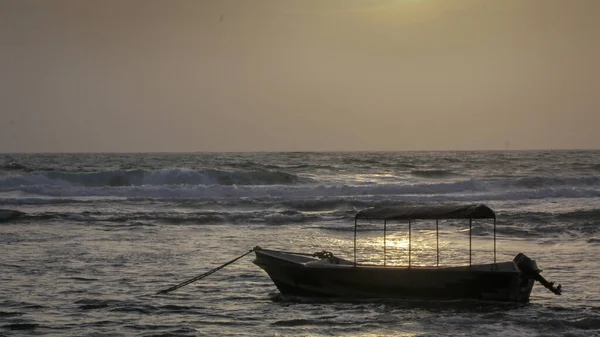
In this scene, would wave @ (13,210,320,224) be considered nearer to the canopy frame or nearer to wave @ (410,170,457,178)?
the canopy frame

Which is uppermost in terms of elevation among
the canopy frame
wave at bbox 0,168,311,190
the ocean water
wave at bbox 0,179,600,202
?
the canopy frame

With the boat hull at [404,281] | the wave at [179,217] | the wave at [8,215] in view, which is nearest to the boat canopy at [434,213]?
the boat hull at [404,281]

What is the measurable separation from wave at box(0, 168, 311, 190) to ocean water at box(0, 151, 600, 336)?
11.5ft

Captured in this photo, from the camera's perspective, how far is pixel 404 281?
1511cm

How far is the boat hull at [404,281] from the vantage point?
14883mm

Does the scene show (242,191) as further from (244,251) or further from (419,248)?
(419,248)

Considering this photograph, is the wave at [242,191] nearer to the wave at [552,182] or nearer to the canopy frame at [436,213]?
the wave at [552,182]

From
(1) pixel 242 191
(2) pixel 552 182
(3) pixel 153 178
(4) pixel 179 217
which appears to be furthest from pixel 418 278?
(3) pixel 153 178

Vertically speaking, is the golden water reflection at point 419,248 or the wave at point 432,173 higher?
the wave at point 432,173

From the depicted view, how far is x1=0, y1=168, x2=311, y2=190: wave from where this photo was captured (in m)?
52.3

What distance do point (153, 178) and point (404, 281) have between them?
1561 inches

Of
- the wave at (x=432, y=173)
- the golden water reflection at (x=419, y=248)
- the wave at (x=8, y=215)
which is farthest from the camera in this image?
the wave at (x=432, y=173)

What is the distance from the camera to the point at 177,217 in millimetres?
32188

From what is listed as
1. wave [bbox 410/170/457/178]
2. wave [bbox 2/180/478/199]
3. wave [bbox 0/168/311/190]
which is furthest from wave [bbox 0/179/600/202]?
wave [bbox 410/170/457/178]
